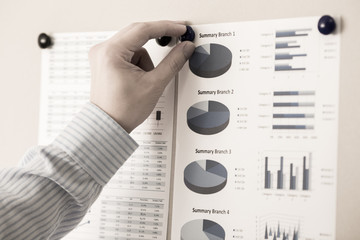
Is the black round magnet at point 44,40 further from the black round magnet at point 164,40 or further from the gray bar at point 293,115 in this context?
the gray bar at point 293,115

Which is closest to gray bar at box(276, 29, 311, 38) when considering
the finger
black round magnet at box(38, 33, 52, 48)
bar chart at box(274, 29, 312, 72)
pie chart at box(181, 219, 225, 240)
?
bar chart at box(274, 29, 312, 72)

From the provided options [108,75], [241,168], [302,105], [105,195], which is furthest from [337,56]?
[105,195]

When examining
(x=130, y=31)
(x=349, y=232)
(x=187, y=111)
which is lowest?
(x=349, y=232)

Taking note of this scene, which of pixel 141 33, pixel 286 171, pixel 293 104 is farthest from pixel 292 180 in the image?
pixel 141 33

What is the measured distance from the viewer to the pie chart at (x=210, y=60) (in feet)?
2.19

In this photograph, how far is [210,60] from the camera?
0.68m

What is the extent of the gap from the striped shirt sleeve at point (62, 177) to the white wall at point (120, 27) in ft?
0.68

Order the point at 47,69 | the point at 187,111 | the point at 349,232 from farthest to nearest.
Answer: the point at 47,69
the point at 187,111
the point at 349,232

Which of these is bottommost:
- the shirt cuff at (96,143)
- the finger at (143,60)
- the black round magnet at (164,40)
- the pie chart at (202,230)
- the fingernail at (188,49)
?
the pie chart at (202,230)

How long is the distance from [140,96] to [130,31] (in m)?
0.11

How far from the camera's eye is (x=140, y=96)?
2.09ft

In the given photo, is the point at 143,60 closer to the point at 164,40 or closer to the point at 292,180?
the point at 164,40

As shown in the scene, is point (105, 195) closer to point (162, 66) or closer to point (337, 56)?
point (162, 66)

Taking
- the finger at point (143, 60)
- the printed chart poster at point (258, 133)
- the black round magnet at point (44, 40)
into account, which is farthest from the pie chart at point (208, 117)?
the black round magnet at point (44, 40)
